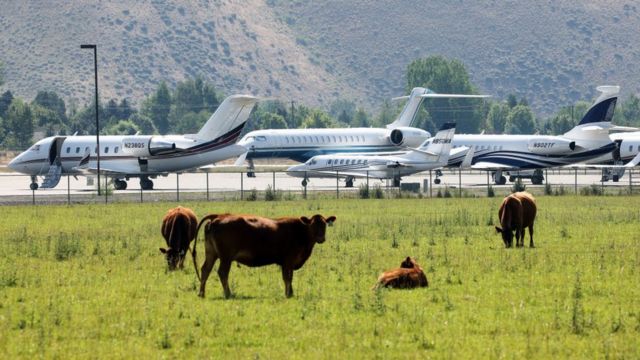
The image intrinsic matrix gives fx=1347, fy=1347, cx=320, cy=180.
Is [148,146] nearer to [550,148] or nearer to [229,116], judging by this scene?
[229,116]

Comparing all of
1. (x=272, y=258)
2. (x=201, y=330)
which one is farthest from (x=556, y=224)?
(x=201, y=330)

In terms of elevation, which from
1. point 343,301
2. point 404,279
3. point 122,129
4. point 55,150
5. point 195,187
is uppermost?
point 122,129

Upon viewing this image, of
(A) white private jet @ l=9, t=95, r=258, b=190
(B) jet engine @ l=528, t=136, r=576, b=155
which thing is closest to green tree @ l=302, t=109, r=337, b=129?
(B) jet engine @ l=528, t=136, r=576, b=155

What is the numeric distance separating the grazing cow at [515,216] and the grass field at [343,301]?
44 centimetres

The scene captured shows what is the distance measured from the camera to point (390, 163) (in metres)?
79.4

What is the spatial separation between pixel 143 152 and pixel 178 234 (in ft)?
161

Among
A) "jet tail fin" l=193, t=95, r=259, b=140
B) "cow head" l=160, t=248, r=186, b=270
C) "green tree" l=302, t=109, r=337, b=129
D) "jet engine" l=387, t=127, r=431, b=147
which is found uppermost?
"green tree" l=302, t=109, r=337, b=129

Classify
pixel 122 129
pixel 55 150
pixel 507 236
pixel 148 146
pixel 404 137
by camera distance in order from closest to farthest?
pixel 507 236
pixel 148 146
pixel 55 150
pixel 404 137
pixel 122 129

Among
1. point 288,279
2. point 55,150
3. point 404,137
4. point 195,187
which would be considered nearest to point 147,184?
point 195,187

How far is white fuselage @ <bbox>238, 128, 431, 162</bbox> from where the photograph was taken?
303ft

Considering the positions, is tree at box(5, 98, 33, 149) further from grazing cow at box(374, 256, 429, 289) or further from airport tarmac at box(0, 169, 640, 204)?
grazing cow at box(374, 256, 429, 289)

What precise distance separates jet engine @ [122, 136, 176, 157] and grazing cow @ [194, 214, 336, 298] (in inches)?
2076

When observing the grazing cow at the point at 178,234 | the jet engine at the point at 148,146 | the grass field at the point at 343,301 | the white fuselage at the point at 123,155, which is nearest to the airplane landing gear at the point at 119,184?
the white fuselage at the point at 123,155

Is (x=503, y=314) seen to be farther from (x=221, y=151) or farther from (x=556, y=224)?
(x=221, y=151)
